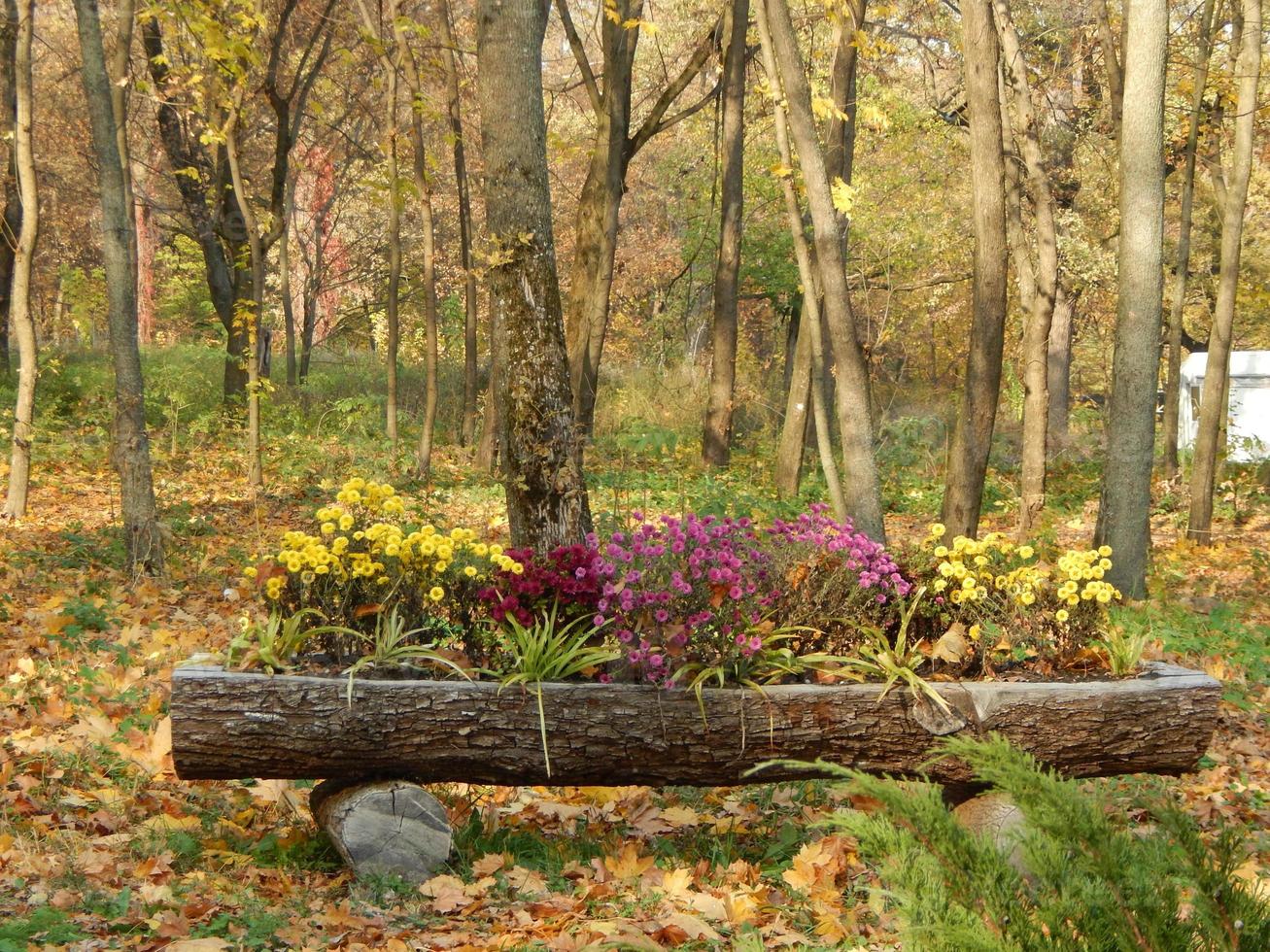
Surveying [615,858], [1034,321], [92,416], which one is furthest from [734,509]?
[92,416]

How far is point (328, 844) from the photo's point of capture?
445 cm

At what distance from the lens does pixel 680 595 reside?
4395 mm

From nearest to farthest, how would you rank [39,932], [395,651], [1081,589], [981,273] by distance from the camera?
1. [39,932]
2. [395,651]
3. [1081,589]
4. [981,273]

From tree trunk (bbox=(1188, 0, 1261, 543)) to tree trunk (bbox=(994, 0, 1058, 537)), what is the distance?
73.6 inches

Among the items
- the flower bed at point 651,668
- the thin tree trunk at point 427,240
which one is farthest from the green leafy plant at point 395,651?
the thin tree trunk at point 427,240

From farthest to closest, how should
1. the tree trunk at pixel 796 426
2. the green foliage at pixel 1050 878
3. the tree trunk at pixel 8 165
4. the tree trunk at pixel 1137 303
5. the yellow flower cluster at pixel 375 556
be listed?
the tree trunk at pixel 8 165 < the tree trunk at pixel 796 426 < the tree trunk at pixel 1137 303 < the yellow flower cluster at pixel 375 556 < the green foliage at pixel 1050 878

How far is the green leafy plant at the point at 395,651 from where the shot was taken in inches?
170

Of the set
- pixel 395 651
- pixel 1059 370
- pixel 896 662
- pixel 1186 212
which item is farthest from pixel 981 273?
pixel 1059 370

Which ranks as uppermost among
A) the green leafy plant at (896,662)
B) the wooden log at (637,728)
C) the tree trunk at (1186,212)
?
the tree trunk at (1186,212)

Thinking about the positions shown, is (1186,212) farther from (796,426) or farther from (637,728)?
(637,728)

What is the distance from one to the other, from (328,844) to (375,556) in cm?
111

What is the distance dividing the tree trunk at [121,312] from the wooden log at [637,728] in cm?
474

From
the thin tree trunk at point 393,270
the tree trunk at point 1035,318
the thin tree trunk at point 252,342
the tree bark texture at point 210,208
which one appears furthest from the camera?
the tree bark texture at point 210,208

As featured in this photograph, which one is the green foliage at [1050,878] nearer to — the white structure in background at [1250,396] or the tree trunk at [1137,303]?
the tree trunk at [1137,303]
